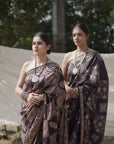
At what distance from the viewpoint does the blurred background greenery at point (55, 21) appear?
5035mm

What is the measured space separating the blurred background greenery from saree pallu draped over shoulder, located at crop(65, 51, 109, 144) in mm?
2397

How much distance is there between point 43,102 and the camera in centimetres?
217

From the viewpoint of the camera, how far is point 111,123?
383 cm

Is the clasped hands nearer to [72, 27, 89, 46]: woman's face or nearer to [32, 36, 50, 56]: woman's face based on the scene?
[32, 36, 50, 56]: woman's face

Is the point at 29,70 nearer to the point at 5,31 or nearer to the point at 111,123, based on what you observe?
the point at 111,123

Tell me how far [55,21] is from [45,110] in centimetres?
323

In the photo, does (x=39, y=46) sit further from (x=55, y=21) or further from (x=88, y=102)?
(x=55, y=21)

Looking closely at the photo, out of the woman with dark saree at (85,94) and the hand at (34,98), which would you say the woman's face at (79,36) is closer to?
the woman with dark saree at (85,94)

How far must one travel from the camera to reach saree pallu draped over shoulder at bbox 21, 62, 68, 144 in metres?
2.11

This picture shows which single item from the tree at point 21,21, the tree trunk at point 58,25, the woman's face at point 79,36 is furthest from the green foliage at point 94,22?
the woman's face at point 79,36

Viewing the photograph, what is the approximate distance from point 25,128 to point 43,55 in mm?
715

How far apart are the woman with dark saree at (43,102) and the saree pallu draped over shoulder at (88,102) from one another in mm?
231

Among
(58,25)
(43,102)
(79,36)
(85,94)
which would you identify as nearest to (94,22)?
(58,25)

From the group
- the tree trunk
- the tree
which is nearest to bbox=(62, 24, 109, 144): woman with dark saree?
the tree trunk
